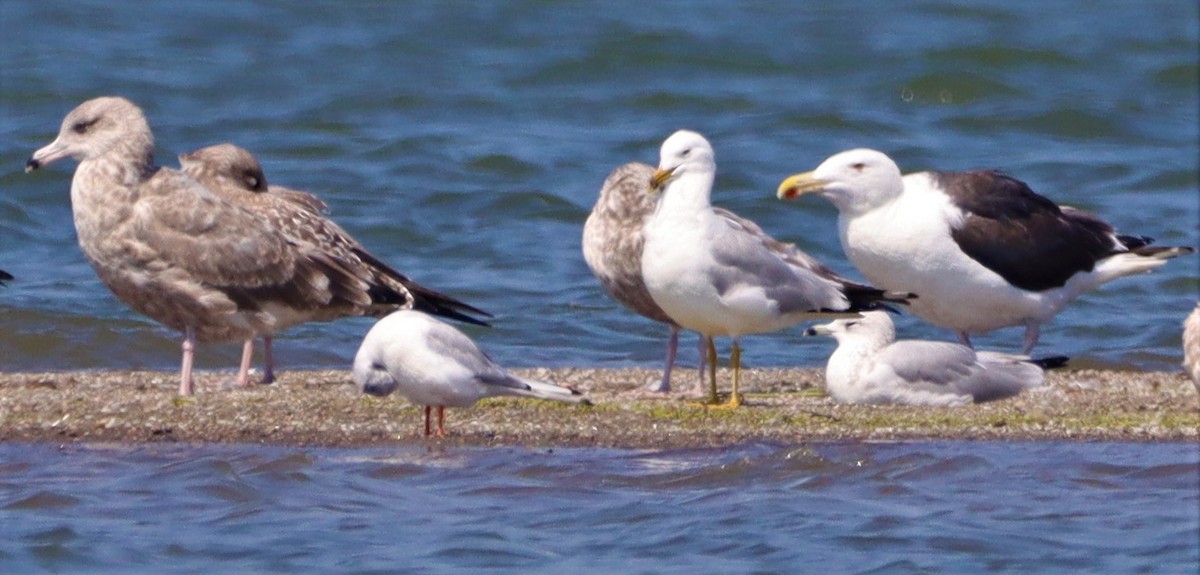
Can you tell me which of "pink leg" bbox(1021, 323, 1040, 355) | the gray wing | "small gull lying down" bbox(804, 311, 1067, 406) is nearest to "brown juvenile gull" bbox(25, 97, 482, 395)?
the gray wing

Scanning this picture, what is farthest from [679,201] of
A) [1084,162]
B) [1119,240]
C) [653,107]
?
[653,107]

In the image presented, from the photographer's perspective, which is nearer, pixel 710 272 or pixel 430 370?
pixel 430 370

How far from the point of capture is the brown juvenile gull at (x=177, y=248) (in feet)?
29.5

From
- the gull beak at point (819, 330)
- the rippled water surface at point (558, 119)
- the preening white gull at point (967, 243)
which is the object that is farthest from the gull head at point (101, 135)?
the gull beak at point (819, 330)

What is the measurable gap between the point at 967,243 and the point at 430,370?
3.32 meters

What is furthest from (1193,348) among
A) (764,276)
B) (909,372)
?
(764,276)

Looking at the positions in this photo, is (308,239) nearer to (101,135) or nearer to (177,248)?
(177,248)

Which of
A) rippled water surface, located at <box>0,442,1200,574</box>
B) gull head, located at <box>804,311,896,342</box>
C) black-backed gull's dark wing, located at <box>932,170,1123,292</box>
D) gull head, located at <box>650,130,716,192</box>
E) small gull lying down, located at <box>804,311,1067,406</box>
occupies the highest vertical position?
gull head, located at <box>650,130,716,192</box>

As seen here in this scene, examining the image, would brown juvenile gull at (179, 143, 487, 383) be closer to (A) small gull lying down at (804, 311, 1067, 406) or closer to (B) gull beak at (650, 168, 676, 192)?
(B) gull beak at (650, 168, 676, 192)

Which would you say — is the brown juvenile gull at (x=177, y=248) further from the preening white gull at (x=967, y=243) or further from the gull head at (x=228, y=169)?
the preening white gull at (x=967, y=243)

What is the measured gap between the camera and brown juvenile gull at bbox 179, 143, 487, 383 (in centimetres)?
943

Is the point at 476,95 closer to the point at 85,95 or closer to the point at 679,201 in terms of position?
the point at 85,95

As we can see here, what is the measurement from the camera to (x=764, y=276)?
26.3ft

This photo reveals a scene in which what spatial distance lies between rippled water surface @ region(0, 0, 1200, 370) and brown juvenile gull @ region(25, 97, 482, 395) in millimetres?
1679
